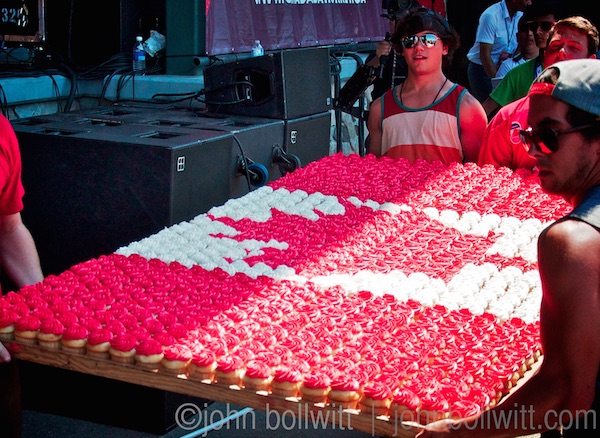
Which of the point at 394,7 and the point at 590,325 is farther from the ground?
the point at 394,7

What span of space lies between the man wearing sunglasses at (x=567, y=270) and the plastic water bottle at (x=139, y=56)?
5023 millimetres

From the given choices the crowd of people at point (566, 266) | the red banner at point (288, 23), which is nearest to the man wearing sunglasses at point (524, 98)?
the crowd of people at point (566, 266)

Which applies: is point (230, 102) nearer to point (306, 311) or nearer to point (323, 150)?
point (323, 150)

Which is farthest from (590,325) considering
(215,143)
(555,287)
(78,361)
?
(215,143)

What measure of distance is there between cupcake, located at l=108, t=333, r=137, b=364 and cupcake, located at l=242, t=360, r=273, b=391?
0.33 m

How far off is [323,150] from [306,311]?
354 cm

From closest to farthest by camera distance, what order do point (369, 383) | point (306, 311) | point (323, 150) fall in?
point (369, 383), point (306, 311), point (323, 150)

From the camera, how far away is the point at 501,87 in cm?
520

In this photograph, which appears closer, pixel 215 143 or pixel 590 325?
pixel 590 325

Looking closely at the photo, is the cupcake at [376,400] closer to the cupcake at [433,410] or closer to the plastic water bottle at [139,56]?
the cupcake at [433,410]

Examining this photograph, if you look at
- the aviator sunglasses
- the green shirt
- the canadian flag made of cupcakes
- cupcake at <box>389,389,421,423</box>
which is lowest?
cupcake at <box>389,389,421,423</box>

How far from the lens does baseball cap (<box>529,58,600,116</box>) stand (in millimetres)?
1763

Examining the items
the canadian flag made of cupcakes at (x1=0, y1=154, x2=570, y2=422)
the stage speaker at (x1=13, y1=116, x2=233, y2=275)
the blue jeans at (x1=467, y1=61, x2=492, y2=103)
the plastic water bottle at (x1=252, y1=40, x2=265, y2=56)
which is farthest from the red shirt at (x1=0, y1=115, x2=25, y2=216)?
the blue jeans at (x1=467, y1=61, x2=492, y2=103)

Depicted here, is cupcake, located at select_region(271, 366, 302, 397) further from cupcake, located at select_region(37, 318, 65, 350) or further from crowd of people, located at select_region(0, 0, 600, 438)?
cupcake, located at select_region(37, 318, 65, 350)
